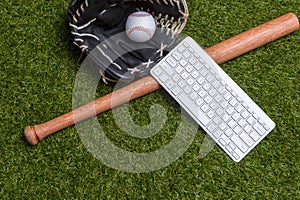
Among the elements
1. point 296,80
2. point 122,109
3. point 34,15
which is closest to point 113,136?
point 122,109

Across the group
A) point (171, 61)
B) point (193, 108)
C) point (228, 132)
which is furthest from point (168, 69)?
point (228, 132)

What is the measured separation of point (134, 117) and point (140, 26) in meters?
0.25

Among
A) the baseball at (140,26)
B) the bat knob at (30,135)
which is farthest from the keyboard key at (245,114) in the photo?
the bat knob at (30,135)

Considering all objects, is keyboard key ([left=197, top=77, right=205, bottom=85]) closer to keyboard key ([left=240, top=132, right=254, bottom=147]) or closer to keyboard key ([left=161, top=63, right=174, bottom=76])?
keyboard key ([left=161, top=63, right=174, bottom=76])

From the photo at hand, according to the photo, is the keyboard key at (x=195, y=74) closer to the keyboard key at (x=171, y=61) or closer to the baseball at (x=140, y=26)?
the keyboard key at (x=171, y=61)

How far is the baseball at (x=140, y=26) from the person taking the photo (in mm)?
1374

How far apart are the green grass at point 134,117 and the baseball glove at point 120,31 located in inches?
2.5

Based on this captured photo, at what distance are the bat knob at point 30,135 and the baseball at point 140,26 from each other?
14.6 inches

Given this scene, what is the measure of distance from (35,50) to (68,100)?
0.18m

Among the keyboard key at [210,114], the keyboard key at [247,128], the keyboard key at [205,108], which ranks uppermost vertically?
the keyboard key at [205,108]

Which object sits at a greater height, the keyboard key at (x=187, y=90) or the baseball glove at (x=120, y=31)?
the baseball glove at (x=120, y=31)

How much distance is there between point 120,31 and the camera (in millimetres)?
1447

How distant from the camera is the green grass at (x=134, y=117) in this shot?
4.35ft

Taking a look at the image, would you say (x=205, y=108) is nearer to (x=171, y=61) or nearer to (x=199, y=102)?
(x=199, y=102)
